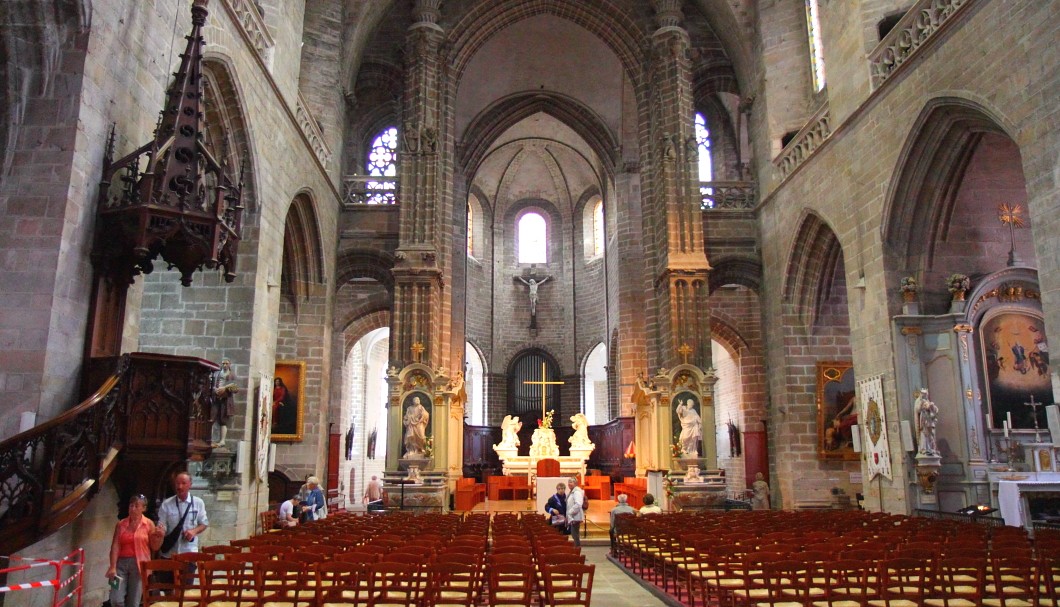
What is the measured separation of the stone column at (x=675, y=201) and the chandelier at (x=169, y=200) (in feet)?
46.1

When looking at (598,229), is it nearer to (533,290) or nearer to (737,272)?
(533,290)

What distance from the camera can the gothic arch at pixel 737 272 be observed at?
851 inches

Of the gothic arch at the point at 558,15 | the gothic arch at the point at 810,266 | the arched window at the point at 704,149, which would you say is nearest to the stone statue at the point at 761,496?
the gothic arch at the point at 810,266

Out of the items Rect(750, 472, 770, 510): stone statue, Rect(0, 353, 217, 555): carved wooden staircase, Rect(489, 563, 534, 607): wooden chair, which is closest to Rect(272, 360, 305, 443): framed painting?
Rect(0, 353, 217, 555): carved wooden staircase

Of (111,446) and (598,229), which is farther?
(598,229)

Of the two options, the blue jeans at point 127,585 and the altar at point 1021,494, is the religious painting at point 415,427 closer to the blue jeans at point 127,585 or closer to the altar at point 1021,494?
the altar at point 1021,494

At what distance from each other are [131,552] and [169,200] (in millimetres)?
3269

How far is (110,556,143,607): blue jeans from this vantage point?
22.4 ft

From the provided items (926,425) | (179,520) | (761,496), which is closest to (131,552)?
(179,520)

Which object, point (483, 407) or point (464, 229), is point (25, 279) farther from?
point (483, 407)

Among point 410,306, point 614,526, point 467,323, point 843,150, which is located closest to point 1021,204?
point 843,150

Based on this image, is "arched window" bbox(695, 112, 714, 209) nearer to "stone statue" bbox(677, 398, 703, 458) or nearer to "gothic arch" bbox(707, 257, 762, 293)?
"gothic arch" bbox(707, 257, 762, 293)

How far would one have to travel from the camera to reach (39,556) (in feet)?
22.6

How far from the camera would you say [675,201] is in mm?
21266
